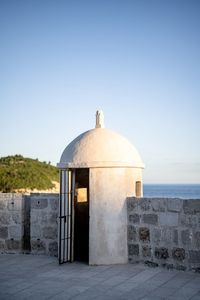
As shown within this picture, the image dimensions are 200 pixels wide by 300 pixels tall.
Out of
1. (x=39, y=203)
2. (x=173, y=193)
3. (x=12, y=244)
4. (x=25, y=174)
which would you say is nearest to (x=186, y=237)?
(x=39, y=203)

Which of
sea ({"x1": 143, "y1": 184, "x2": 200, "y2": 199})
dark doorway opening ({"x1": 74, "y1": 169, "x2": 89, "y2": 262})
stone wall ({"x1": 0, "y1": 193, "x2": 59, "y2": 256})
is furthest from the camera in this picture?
sea ({"x1": 143, "y1": 184, "x2": 200, "y2": 199})

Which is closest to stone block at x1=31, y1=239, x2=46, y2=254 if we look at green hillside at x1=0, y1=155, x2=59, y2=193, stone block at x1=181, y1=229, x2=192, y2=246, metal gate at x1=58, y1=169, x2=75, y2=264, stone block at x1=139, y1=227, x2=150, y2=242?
metal gate at x1=58, y1=169, x2=75, y2=264

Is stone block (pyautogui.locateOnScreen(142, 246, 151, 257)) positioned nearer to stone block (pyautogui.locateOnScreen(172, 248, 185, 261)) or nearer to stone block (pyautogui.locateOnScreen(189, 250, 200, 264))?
stone block (pyautogui.locateOnScreen(172, 248, 185, 261))

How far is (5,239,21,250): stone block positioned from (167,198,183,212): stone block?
399 centimetres

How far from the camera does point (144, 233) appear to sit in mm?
7168

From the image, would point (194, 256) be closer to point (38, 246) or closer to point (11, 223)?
point (38, 246)

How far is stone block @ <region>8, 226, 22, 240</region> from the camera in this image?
8664mm

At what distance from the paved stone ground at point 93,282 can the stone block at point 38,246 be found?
1094 millimetres

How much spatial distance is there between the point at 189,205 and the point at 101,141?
7.48ft

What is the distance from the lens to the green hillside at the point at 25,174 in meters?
23.2

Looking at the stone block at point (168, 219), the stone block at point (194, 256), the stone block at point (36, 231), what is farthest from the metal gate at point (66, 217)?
the stone block at point (194, 256)

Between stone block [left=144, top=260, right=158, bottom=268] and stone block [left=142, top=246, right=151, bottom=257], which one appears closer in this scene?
stone block [left=144, top=260, right=158, bottom=268]

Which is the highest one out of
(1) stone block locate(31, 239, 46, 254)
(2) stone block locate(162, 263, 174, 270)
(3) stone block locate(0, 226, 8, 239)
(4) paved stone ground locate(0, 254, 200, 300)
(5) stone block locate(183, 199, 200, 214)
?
(5) stone block locate(183, 199, 200, 214)

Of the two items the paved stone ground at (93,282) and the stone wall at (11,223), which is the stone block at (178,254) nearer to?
the paved stone ground at (93,282)
